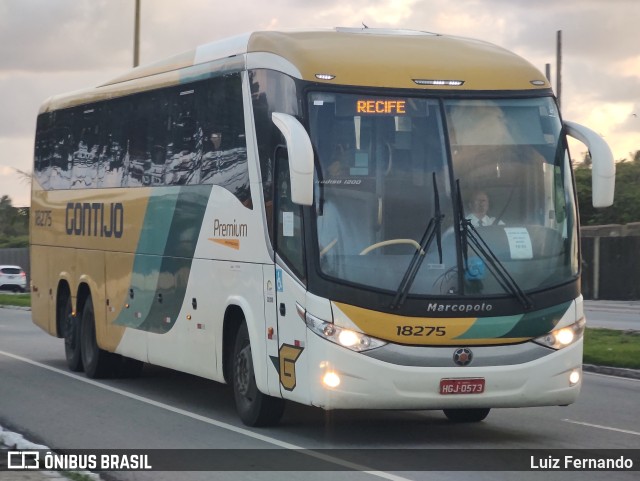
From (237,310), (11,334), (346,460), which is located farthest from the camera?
(11,334)

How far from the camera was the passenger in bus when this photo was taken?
37.9ft

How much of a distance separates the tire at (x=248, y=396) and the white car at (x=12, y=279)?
50.8m

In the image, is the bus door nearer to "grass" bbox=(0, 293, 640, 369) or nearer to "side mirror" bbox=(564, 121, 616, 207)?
"side mirror" bbox=(564, 121, 616, 207)

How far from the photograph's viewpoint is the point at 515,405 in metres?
11.5

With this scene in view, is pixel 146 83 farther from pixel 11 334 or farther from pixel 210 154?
pixel 11 334

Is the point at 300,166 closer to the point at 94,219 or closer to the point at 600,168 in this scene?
A: the point at 600,168

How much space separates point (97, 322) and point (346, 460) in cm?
781

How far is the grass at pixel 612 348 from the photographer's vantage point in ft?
64.4

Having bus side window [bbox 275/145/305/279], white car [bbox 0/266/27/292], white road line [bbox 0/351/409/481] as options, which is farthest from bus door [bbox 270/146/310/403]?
white car [bbox 0/266/27/292]

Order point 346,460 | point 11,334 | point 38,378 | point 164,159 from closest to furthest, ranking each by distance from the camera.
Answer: point 346,460 < point 164,159 < point 38,378 < point 11,334

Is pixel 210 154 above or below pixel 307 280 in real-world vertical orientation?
above

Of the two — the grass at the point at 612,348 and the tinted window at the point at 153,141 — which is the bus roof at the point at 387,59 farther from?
the grass at the point at 612,348

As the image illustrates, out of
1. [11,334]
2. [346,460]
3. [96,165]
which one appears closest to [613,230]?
[11,334]

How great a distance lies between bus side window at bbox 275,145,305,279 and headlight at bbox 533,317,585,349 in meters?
2.15
